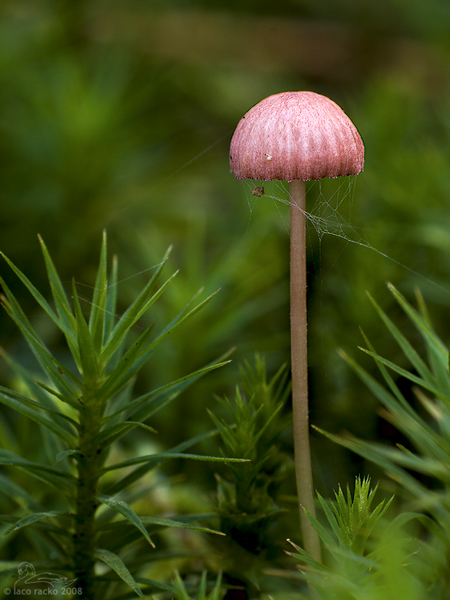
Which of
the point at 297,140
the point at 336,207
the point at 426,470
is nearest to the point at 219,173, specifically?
the point at 336,207

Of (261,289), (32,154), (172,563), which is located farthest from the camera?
(32,154)

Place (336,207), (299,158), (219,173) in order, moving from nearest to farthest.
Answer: (299,158)
(336,207)
(219,173)

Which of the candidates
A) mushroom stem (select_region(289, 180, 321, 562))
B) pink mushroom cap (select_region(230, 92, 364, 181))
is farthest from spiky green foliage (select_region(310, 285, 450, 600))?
pink mushroom cap (select_region(230, 92, 364, 181))

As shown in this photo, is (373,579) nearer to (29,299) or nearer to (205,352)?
(205,352)

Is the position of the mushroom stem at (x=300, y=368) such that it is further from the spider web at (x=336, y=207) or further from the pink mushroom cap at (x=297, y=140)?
the spider web at (x=336, y=207)

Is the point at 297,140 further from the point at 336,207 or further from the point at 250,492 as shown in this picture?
the point at 336,207

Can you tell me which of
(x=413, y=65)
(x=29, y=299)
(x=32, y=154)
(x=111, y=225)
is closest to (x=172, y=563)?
(x=29, y=299)

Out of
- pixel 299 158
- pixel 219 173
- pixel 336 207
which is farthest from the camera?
pixel 219 173
